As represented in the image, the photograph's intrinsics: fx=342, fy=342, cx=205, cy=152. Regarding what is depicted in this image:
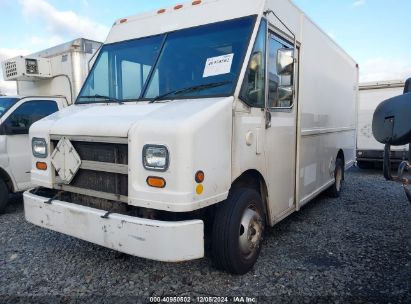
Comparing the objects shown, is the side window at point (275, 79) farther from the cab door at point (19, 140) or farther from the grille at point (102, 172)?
the cab door at point (19, 140)

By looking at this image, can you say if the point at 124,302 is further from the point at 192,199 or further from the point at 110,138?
the point at 110,138

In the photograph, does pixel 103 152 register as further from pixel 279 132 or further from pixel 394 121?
pixel 394 121

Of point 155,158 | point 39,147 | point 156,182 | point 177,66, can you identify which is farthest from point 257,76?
point 39,147

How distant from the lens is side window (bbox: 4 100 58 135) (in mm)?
5839

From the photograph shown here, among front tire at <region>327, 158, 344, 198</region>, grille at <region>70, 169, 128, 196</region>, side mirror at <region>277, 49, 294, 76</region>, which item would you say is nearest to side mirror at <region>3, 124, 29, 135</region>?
grille at <region>70, 169, 128, 196</region>

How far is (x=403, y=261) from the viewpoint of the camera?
3865 mm

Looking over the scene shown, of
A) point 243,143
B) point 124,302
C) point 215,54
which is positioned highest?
point 215,54

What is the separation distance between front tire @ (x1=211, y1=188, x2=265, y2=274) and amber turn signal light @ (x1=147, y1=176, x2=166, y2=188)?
2.48 feet

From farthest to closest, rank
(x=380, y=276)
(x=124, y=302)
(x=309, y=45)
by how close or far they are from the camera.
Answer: (x=309, y=45)
(x=380, y=276)
(x=124, y=302)

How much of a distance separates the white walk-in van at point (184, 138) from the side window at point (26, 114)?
2.30m

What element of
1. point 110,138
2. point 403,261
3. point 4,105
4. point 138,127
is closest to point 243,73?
point 138,127

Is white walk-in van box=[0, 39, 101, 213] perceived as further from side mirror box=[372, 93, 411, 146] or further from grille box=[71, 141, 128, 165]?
side mirror box=[372, 93, 411, 146]

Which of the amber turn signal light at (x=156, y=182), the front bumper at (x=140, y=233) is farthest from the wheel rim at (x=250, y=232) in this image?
the amber turn signal light at (x=156, y=182)

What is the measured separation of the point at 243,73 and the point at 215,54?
44cm
